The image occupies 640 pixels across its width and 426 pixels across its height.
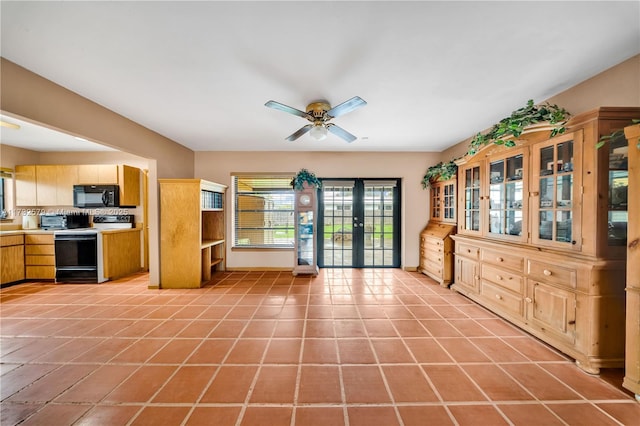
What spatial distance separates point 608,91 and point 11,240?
8.00 metres

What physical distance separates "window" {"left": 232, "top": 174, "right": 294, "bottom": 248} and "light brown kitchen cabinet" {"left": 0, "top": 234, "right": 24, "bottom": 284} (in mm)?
3469

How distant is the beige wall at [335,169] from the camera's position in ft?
15.6

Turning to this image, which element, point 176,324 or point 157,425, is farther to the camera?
point 176,324

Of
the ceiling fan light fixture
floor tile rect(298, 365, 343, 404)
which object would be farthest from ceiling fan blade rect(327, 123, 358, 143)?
floor tile rect(298, 365, 343, 404)

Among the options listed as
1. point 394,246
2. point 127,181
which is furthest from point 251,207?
point 394,246

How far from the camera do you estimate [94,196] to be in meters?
4.36

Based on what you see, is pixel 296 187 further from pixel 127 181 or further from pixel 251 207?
pixel 127 181

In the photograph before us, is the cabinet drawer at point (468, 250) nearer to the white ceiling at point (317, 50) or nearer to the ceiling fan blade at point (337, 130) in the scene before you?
the white ceiling at point (317, 50)

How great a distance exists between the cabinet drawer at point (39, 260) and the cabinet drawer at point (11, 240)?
0.95 feet

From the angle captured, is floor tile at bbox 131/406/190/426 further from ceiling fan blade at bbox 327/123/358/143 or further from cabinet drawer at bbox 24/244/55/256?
cabinet drawer at bbox 24/244/55/256

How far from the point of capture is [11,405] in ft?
4.98

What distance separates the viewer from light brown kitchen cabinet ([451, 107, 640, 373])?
181 centimetres

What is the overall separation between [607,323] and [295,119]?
11.6 ft

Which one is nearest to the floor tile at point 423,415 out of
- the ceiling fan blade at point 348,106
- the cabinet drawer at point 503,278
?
the cabinet drawer at point 503,278
